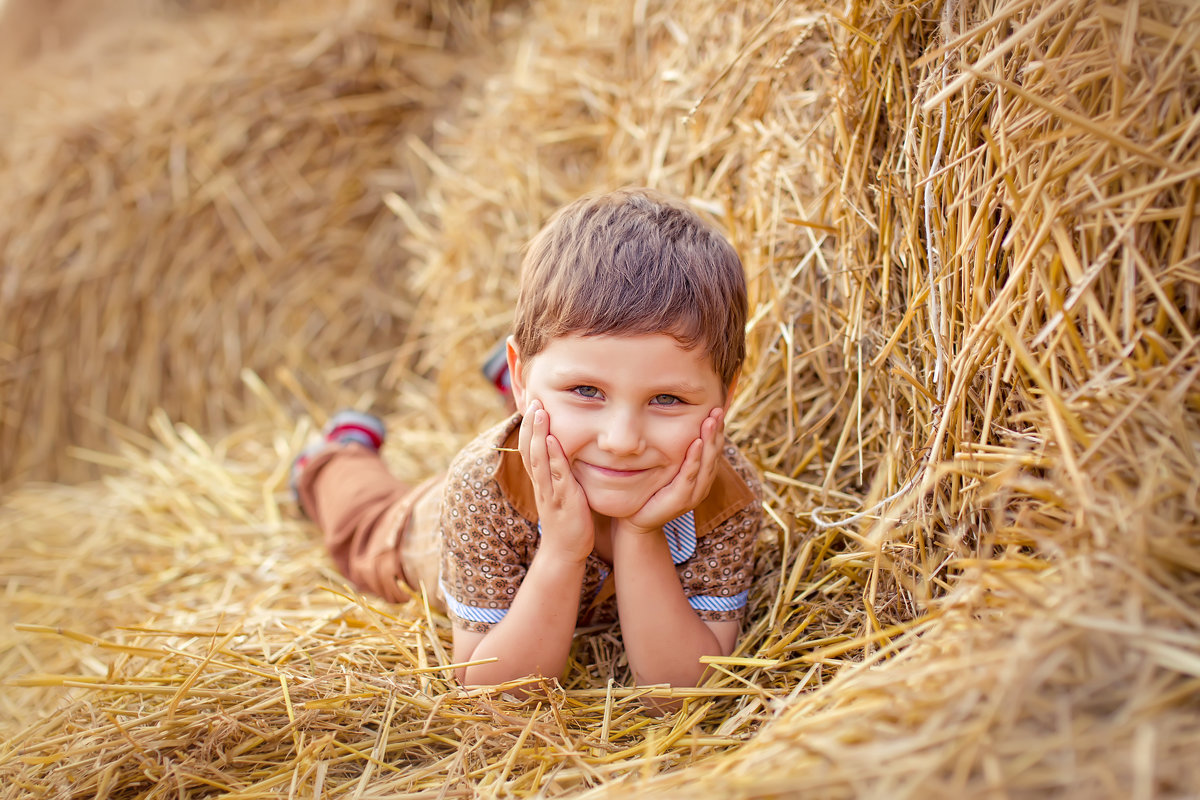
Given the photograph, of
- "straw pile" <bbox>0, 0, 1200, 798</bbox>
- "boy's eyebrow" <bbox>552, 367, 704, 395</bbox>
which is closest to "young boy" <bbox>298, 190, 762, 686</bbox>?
"boy's eyebrow" <bbox>552, 367, 704, 395</bbox>

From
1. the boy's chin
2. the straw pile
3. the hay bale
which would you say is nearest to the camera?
the straw pile

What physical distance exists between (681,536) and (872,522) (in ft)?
1.23

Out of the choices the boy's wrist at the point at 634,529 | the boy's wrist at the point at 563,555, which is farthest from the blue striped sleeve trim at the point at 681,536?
the boy's wrist at the point at 563,555

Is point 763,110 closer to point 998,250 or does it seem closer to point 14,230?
point 998,250

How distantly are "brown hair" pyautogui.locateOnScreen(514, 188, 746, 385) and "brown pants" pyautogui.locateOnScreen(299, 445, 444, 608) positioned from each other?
71 cm

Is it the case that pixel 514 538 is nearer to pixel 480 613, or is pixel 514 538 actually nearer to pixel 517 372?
pixel 480 613

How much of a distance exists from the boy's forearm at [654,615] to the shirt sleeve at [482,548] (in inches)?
8.5

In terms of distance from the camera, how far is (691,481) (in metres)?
1.60

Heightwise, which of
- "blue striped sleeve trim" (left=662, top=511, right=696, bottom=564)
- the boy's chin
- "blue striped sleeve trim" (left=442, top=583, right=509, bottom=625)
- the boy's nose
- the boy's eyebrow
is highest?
the boy's eyebrow

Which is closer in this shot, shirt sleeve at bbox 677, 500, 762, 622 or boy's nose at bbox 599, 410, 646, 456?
boy's nose at bbox 599, 410, 646, 456

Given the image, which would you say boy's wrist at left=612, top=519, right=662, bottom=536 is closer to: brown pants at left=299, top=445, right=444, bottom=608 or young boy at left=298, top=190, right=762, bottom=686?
young boy at left=298, top=190, right=762, bottom=686

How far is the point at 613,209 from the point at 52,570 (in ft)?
7.31

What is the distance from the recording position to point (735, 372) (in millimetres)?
1719

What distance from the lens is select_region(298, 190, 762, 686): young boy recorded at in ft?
5.02
